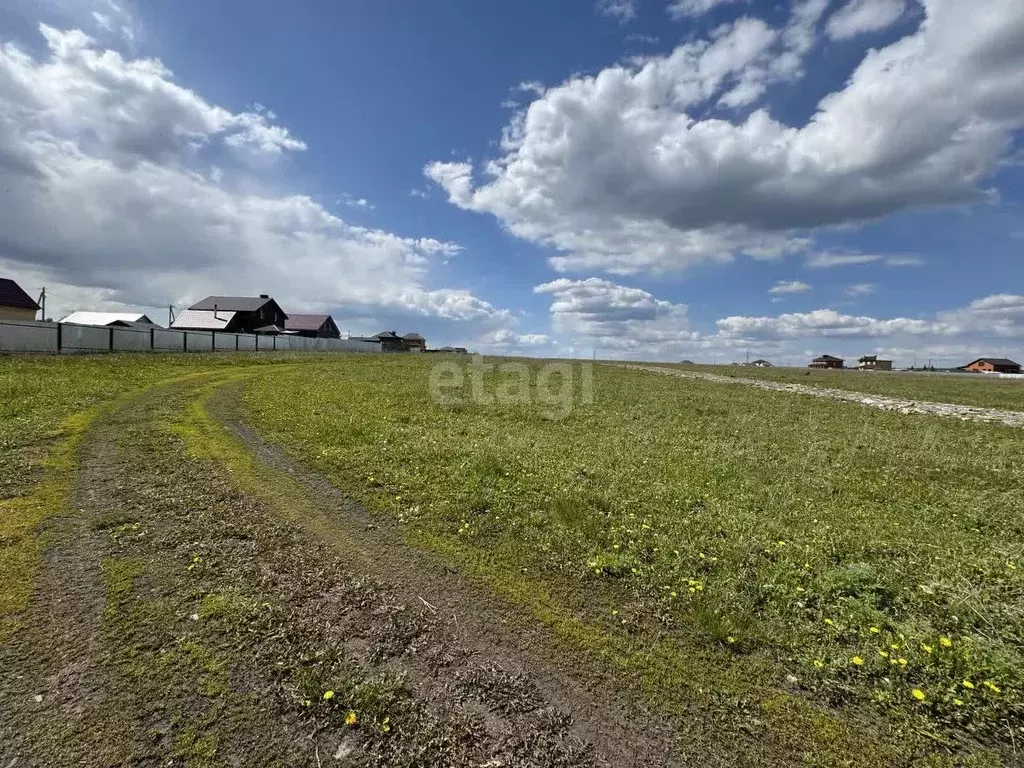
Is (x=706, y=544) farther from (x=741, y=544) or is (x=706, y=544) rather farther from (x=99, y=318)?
(x=99, y=318)

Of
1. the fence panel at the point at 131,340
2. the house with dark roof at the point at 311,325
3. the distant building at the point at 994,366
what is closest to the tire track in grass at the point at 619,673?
the fence panel at the point at 131,340

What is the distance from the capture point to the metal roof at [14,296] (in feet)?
183

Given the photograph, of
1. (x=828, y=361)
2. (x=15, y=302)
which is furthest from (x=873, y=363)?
(x=15, y=302)

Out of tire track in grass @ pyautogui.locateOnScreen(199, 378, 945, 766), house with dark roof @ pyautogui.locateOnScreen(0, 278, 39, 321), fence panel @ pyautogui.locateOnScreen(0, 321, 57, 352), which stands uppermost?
house with dark roof @ pyautogui.locateOnScreen(0, 278, 39, 321)

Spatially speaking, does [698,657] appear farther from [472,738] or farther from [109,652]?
[109,652]

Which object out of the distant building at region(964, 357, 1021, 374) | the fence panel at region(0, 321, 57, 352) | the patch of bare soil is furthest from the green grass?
the distant building at region(964, 357, 1021, 374)

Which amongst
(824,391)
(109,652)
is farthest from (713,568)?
(824,391)

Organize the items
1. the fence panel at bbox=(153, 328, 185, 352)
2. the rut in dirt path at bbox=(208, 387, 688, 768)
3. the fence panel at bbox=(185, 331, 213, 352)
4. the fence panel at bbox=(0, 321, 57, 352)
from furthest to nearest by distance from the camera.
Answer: the fence panel at bbox=(185, 331, 213, 352), the fence panel at bbox=(153, 328, 185, 352), the fence panel at bbox=(0, 321, 57, 352), the rut in dirt path at bbox=(208, 387, 688, 768)

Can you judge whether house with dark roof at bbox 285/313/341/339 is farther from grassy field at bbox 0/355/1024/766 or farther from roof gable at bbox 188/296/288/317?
grassy field at bbox 0/355/1024/766

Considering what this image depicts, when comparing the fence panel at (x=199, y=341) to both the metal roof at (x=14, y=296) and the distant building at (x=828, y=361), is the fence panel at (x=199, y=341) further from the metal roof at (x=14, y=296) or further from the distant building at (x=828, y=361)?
the distant building at (x=828, y=361)

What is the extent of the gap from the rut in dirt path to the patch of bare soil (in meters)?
0.02

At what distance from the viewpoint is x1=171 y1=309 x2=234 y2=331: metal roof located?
78.1 m

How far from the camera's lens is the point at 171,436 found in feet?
35.7

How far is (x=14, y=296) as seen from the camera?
5700 centimetres
